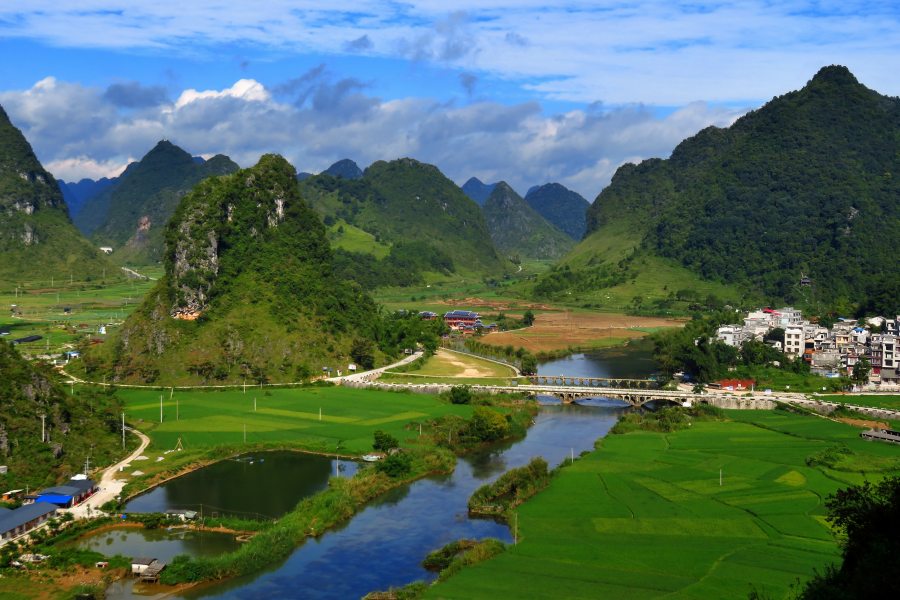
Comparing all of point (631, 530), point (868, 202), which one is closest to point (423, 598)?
point (631, 530)

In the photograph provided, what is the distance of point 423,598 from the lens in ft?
108

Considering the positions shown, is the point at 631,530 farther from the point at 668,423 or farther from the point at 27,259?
the point at 27,259

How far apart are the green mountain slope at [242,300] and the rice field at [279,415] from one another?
19.0ft

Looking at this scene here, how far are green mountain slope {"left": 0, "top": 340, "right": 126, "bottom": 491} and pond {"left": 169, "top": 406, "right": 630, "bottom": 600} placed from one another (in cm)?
936

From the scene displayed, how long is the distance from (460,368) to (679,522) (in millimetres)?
51010

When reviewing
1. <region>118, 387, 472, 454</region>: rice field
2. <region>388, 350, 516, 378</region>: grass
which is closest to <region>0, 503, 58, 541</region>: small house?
<region>118, 387, 472, 454</region>: rice field

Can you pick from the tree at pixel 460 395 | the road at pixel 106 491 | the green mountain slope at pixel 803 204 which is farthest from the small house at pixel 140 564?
the green mountain slope at pixel 803 204

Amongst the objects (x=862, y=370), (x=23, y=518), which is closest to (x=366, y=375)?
(x=23, y=518)

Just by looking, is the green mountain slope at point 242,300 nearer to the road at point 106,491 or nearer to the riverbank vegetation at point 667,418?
the road at point 106,491

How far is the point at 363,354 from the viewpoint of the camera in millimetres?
88438

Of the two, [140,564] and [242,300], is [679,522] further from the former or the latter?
[242,300]

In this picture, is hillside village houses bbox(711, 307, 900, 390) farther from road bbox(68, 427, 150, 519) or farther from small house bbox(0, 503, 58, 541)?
small house bbox(0, 503, 58, 541)

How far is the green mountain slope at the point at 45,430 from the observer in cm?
4681

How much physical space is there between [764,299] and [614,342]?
151ft
